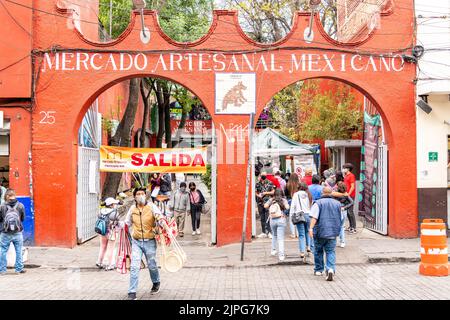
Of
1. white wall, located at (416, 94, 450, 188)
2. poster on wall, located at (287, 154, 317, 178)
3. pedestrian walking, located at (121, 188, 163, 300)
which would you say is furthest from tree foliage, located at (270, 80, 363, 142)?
pedestrian walking, located at (121, 188, 163, 300)

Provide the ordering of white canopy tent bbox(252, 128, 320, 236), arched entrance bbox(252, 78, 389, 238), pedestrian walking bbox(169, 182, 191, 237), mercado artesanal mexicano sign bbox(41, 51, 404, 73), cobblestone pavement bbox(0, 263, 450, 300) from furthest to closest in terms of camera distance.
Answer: white canopy tent bbox(252, 128, 320, 236), pedestrian walking bbox(169, 182, 191, 237), arched entrance bbox(252, 78, 389, 238), mercado artesanal mexicano sign bbox(41, 51, 404, 73), cobblestone pavement bbox(0, 263, 450, 300)

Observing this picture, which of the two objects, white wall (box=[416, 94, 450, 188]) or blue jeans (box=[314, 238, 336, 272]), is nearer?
blue jeans (box=[314, 238, 336, 272])

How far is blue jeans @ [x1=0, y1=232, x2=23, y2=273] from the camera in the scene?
1156cm

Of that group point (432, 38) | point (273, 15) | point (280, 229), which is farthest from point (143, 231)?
point (273, 15)

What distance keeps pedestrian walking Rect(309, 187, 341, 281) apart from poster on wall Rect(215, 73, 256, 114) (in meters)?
4.71

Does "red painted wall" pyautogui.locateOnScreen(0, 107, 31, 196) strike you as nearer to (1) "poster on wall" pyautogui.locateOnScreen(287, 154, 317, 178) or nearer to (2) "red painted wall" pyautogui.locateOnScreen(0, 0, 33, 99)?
(2) "red painted wall" pyautogui.locateOnScreen(0, 0, 33, 99)

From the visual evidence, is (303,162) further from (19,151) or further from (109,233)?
(109,233)

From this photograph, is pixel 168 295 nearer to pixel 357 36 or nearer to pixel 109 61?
pixel 109 61

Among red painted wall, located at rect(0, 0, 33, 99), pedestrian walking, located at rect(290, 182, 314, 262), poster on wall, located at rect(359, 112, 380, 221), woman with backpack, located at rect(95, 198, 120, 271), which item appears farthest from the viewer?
poster on wall, located at rect(359, 112, 380, 221)

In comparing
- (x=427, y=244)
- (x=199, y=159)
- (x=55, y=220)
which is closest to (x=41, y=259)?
(x=55, y=220)

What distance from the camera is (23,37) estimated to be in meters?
14.2

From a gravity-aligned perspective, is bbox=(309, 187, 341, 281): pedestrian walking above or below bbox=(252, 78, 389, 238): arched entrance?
below

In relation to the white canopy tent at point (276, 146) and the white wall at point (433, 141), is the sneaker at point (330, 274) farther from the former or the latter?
the white canopy tent at point (276, 146)

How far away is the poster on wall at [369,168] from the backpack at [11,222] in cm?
977
